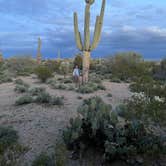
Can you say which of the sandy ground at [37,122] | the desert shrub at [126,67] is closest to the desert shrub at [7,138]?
the sandy ground at [37,122]

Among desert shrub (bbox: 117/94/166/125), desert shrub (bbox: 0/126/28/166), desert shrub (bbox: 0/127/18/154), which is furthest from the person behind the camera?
desert shrub (bbox: 117/94/166/125)

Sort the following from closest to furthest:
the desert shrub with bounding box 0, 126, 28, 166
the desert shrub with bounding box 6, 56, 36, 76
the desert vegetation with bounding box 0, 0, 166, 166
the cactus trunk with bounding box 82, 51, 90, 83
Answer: the desert shrub with bounding box 0, 126, 28, 166
the desert vegetation with bounding box 0, 0, 166, 166
the cactus trunk with bounding box 82, 51, 90, 83
the desert shrub with bounding box 6, 56, 36, 76

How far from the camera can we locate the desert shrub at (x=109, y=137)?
6.30m

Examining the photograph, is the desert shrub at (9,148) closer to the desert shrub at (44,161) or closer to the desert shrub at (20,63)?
the desert shrub at (44,161)

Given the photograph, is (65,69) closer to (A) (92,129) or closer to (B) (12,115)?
(B) (12,115)

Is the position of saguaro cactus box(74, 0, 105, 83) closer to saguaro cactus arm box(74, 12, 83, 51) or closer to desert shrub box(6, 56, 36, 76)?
saguaro cactus arm box(74, 12, 83, 51)

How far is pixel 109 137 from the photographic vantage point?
6.75m

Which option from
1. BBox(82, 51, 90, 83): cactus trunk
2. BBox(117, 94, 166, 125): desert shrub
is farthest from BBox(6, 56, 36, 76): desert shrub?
BBox(117, 94, 166, 125): desert shrub

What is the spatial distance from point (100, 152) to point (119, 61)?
1007 inches

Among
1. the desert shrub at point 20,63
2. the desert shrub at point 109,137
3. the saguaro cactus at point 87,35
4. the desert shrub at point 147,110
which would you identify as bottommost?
the desert shrub at point 20,63

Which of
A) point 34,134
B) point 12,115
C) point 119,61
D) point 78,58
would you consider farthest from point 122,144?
point 78,58

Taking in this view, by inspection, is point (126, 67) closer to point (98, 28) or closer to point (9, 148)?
point (98, 28)

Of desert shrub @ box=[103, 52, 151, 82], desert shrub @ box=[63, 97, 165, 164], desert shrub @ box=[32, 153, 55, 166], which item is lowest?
desert shrub @ box=[103, 52, 151, 82]

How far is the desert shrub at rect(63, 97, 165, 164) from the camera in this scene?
630cm
